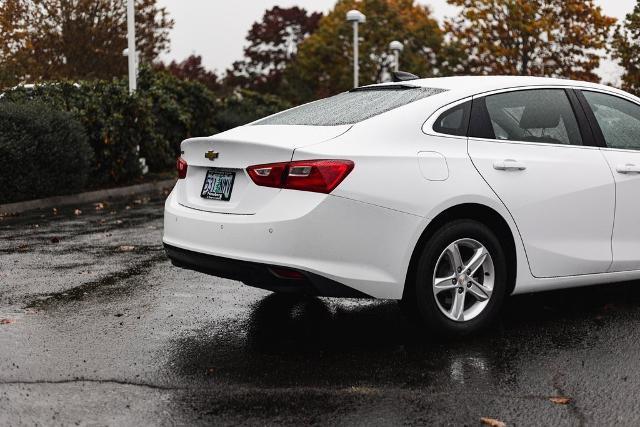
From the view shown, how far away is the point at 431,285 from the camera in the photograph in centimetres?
532

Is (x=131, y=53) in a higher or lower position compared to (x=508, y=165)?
lower

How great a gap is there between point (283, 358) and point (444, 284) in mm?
1051

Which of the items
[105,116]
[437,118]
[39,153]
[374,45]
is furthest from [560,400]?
[374,45]

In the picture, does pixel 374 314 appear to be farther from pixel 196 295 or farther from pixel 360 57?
pixel 360 57

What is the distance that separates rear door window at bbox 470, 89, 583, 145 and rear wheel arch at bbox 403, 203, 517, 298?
480 millimetres

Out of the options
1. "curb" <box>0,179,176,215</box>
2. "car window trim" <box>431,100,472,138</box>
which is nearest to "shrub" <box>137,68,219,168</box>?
"curb" <box>0,179,176,215</box>

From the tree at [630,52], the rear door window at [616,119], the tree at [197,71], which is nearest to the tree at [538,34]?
the tree at [630,52]

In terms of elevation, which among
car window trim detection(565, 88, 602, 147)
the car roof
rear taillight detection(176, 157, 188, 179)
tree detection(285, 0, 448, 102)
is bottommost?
tree detection(285, 0, 448, 102)

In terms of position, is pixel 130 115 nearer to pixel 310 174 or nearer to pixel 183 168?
pixel 183 168

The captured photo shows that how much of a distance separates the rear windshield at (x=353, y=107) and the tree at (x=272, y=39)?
75.4 meters

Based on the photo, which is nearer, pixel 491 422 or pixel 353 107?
pixel 491 422

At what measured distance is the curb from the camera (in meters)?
13.7

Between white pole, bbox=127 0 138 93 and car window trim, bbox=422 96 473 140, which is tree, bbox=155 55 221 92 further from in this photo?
car window trim, bbox=422 96 473 140

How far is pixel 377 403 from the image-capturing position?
4.31m
